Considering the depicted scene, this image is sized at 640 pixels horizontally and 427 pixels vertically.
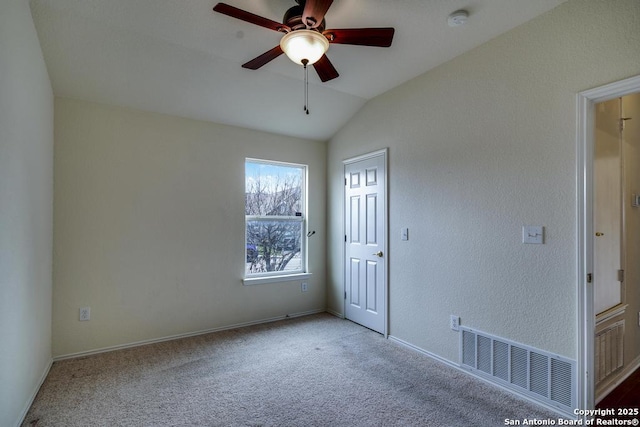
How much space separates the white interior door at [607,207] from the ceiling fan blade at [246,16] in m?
2.37

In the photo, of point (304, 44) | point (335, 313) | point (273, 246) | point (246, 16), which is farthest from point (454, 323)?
point (246, 16)

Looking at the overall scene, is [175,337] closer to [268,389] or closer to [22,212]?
[268,389]

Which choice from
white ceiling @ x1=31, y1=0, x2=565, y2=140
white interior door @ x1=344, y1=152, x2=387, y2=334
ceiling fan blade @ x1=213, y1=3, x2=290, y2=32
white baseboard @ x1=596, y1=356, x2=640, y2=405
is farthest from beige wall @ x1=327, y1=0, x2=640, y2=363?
ceiling fan blade @ x1=213, y1=3, x2=290, y2=32

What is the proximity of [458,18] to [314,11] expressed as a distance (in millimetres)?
1204

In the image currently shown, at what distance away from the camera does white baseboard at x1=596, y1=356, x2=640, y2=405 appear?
227cm

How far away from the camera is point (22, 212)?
79.4 inches

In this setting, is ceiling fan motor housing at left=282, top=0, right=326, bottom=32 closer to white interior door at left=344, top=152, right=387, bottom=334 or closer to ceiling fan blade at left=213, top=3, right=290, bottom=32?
ceiling fan blade at left=213, top=3, right=290, bottom=32

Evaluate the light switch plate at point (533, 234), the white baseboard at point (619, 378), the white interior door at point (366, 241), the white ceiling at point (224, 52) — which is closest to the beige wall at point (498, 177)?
the light switch plate at point (533, 234)

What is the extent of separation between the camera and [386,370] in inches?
105

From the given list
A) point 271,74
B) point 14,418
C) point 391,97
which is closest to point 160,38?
point 271,74

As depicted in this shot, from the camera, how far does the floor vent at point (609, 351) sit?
7.52ft

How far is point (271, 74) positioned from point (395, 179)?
1.66 meters

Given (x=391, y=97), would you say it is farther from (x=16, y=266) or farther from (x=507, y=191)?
(x=16, y=266)

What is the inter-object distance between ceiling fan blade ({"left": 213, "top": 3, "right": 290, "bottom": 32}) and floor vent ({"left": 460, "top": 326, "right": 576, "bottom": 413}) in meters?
2.67
